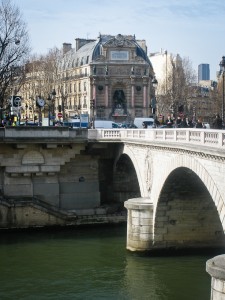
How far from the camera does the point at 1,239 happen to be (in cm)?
3216

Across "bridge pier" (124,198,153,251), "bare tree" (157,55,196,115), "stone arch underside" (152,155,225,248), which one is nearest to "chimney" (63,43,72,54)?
"bare tree" (157,55,196,115)

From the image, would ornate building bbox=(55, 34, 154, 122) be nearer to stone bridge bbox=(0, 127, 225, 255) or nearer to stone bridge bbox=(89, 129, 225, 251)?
stone bridge bbox=(0, 127, 225, 255)

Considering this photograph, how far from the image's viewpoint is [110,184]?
128 feet

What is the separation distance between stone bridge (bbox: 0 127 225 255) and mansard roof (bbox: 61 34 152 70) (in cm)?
3996

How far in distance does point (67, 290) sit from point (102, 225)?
526 inches

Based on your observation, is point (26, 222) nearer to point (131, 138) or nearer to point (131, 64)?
point (131, 138)

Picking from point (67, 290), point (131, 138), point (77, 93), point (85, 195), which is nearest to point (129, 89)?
point (77, 93)

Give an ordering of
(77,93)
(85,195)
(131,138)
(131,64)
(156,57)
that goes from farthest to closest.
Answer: (156,57), (77,93), (131,64), (85,195), (131,138)

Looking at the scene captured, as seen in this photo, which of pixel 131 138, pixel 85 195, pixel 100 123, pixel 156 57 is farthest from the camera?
pixel 156 57

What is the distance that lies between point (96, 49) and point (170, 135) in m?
54.9

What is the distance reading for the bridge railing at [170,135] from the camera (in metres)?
17.8

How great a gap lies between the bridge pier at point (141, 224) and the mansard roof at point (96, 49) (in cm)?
5089

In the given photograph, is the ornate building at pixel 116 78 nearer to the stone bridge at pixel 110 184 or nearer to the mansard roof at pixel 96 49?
the mansard roof at pixel 96 49

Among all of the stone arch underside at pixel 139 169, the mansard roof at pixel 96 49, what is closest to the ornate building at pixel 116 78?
the mansard roof at pixel 96 49
